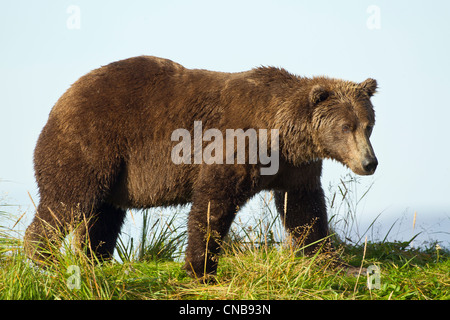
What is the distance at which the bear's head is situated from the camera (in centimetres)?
655

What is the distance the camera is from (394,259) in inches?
312

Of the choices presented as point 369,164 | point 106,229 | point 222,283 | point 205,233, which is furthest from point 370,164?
point 106,229

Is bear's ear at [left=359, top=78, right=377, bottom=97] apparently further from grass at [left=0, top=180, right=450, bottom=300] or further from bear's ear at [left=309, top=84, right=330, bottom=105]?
grass at [left=0, top=180, right=450, bottom=300]

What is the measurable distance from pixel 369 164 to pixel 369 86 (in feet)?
3.92

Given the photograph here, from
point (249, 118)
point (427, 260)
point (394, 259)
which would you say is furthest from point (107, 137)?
point (427, 260)

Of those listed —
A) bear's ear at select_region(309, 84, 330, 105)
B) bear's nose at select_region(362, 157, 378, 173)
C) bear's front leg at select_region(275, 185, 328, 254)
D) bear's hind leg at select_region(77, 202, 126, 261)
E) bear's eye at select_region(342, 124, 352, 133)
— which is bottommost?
bear's hind leg at select_region(77, 202, 126, 261)

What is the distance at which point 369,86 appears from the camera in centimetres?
709

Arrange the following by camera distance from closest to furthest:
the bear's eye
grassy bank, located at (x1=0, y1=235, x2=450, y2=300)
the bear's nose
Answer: grassy bank, located at (x1=0, y1=235, x2=450, y2=300) → the bear's nose → the bear's eye

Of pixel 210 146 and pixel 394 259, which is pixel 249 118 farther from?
pixel 394 259

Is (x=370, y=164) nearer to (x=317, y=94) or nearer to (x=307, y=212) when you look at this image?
(x=317, y=94)

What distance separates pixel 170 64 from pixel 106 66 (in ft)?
2.89

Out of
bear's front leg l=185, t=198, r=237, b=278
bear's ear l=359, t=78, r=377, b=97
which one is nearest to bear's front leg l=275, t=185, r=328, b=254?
bear's front leg l=185, t=198, r=237, b=278

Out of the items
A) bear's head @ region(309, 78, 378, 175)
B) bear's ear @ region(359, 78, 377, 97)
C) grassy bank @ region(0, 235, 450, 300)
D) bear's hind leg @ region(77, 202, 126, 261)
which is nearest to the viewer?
grassy bank @ region(0, 235, 450, 300)

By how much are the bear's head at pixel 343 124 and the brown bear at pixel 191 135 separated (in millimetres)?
12
